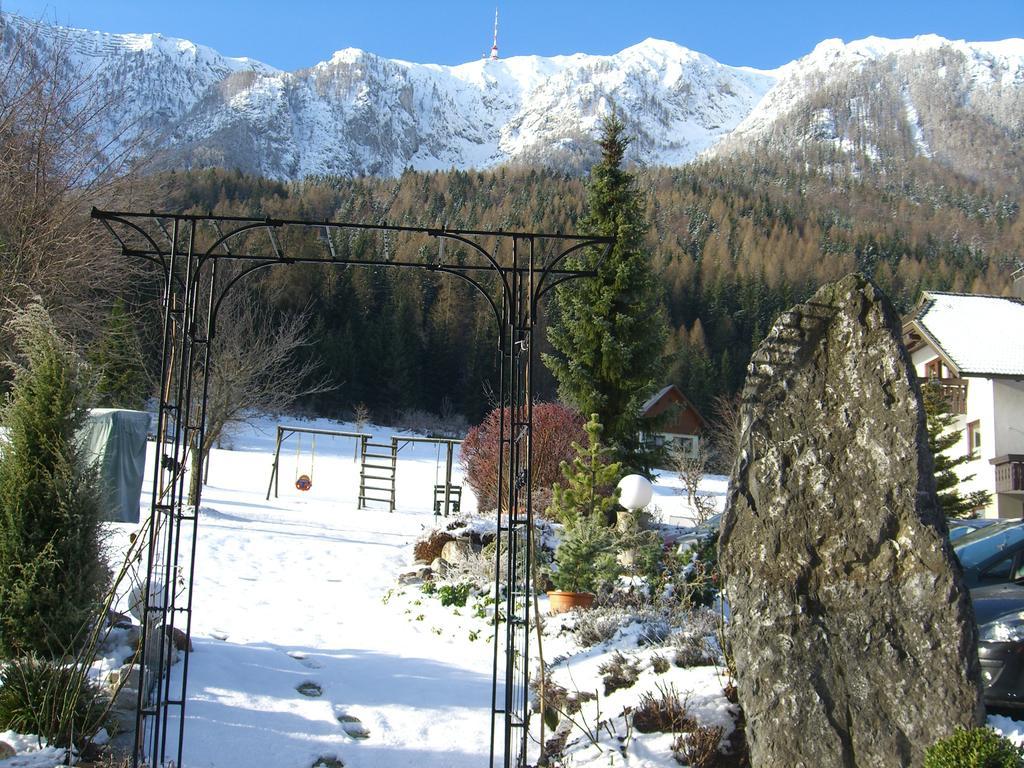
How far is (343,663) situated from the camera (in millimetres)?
8000

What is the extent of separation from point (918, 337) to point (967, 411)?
3.05 m

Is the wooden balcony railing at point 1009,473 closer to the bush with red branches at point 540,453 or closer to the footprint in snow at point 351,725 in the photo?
the bush with red branches at point 540,453

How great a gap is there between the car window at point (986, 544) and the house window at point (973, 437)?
18747 mm

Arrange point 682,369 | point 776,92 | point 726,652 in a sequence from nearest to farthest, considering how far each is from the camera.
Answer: point 726,652 → point 682,369 → point 776,92

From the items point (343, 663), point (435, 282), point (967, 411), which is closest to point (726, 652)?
point (343, 663)

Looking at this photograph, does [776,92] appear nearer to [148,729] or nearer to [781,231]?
[781,231]

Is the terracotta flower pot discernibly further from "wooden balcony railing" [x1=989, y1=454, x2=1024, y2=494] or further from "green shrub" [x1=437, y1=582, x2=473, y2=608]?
"wooden balcony railing" [x1=989, y1=454, x2=1024, y2=494]

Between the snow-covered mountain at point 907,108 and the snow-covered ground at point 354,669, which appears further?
the snow-covered mountain at point 907,108

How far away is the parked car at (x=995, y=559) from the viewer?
7.26 m

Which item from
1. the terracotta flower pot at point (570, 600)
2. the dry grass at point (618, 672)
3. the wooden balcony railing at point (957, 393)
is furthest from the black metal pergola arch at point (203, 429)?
the wooden balcony railing at point (957, 393)

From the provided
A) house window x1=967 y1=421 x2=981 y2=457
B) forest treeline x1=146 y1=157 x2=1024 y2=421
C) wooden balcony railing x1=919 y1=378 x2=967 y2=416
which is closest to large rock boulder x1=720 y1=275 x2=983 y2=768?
wooden balcony railing x1=919 y1=378 x2=967 y2=416

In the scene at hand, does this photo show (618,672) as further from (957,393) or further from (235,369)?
(957,393)

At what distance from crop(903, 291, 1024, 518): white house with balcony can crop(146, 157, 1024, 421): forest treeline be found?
14.5 metres

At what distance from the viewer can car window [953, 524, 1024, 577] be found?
749cm
